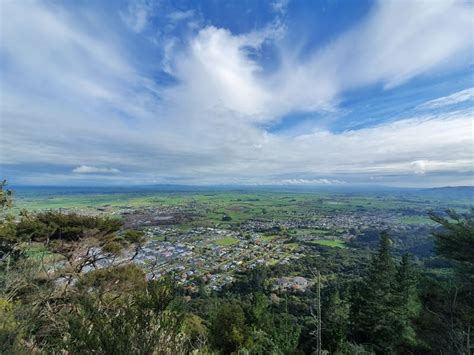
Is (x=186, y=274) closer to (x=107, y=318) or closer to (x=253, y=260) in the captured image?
(x=253, y=260)

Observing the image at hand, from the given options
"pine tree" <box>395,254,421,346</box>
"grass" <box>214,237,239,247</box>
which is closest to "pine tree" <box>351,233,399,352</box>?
"pine tree" <box>395,254,421,346</box>

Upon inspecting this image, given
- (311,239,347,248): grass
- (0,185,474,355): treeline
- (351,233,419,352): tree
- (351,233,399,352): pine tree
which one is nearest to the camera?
(0,185,474,355): treeline

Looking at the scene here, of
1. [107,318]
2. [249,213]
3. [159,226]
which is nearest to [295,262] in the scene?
[159,226]

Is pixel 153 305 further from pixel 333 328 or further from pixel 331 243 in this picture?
pixel 331 243

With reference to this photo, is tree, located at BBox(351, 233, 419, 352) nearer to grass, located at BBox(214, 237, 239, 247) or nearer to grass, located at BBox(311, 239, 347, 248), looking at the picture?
grass, located at BBox(311, 239, 347, 248)

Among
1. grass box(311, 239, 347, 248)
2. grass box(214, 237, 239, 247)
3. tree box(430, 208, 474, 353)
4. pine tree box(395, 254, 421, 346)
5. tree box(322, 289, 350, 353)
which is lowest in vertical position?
grass box(311, 239, 347, 248)

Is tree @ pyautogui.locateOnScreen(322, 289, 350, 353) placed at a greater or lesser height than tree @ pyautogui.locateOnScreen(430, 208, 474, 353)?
lesser

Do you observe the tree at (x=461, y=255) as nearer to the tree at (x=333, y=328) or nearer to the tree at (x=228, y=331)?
the tree at (x=333, y=328)

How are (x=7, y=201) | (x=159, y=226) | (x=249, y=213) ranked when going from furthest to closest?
1. (x=249, y=213)
2. (x=159, y=226)
3. (x=7, y=201)

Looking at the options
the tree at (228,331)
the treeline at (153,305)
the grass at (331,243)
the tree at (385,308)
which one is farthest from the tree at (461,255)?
the grass at (331,243)
